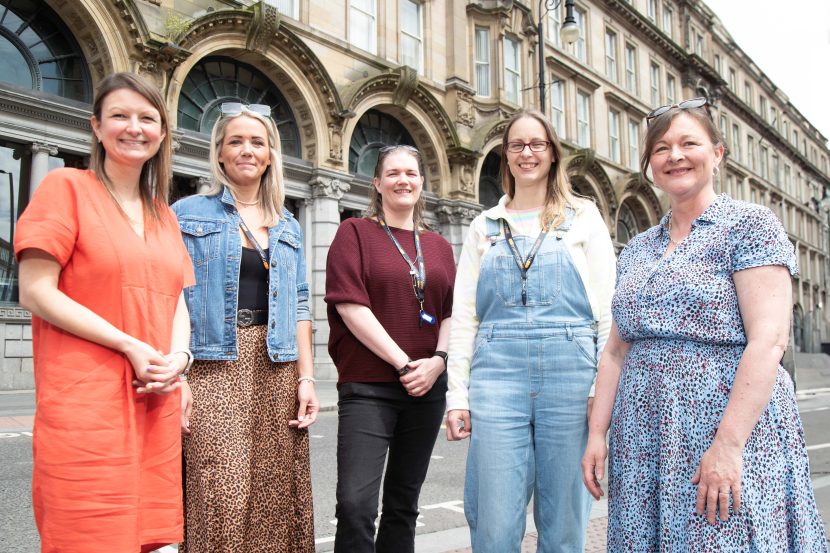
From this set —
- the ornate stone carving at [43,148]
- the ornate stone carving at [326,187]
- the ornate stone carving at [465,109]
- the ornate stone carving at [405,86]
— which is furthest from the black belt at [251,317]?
the ornate stone carving at [465,109]

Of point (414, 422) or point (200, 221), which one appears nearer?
point (200, 221)

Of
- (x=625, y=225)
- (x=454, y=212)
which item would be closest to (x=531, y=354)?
(x=454, y=212)

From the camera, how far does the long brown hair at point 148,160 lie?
97.4 inches

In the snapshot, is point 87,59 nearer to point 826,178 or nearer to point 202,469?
point 202,469

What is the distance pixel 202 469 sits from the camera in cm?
275

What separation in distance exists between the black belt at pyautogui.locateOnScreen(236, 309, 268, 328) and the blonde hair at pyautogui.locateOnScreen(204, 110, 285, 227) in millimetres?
440

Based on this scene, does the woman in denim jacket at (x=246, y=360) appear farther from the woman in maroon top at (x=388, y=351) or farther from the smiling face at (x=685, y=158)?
the smiling face at (x=685, y=158)

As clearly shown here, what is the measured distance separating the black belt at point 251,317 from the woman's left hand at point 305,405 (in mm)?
373

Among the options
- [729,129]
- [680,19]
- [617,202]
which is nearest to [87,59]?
[617,202]

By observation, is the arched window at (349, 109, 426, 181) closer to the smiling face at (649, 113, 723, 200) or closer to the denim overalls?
the denim overalls

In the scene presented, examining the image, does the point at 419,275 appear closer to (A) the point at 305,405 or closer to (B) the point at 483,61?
(A) the point at 305,405

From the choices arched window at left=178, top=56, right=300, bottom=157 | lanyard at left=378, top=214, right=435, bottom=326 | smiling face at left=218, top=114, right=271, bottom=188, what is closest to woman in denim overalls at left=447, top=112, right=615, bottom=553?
lanyard at left=378, top=214, right=435, bottom=326

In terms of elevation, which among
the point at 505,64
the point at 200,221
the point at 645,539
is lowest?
the point at 645,539

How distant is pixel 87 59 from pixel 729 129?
38332 mm
